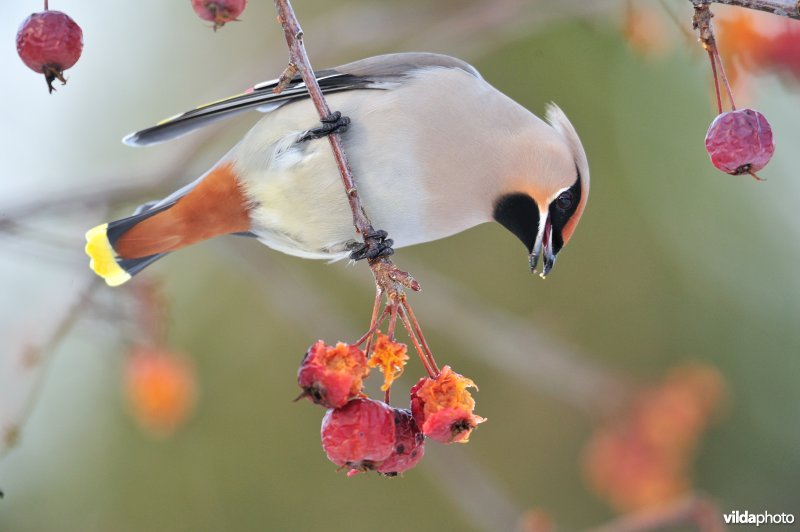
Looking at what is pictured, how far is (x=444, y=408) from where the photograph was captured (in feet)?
6.23

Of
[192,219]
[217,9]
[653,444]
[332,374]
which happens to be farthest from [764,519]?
[217,9]

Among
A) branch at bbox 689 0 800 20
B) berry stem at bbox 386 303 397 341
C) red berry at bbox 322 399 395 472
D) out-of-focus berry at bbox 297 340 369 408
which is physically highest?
branch at bbox 689 0 800 20

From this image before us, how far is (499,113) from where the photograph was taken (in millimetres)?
2809

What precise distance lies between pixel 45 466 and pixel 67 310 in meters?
4.37

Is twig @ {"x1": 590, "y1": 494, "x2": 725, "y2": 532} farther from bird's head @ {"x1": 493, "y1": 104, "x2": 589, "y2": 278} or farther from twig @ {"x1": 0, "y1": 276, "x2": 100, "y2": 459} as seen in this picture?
twig @ {"x1": 0, "y1": 276, "x2": 100, "y2": 459}

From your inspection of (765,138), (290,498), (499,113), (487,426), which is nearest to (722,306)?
(487,426)

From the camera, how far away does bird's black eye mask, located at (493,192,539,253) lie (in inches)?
109

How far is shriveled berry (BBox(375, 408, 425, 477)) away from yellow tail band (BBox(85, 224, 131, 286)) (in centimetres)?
114

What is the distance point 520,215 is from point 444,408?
3.42 ft

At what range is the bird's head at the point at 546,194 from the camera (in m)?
2.72

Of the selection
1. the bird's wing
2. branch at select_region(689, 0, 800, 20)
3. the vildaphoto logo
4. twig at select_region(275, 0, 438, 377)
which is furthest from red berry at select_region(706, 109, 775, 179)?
the vildaphoto logo

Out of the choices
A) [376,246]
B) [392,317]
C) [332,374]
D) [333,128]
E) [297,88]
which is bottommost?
[332,374]

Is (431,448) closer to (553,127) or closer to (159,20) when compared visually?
(553,127)

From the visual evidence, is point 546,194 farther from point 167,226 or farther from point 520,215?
point 167,226
